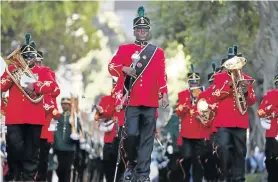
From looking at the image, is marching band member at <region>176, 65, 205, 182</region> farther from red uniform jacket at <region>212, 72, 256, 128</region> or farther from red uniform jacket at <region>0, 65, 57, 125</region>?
red uniform jacket at <region>0, 65, 57, 125</region>

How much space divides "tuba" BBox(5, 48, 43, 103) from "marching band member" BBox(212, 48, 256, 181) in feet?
11.1

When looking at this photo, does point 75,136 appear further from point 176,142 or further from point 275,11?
point 275,11

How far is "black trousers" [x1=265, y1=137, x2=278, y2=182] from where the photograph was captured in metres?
23.2

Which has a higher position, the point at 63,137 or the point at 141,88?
the point at 141,88

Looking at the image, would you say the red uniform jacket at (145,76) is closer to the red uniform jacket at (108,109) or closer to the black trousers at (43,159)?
the black trousers at (43,159)

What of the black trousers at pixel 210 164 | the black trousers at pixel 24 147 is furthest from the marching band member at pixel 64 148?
the black trousers at pixel 24 147

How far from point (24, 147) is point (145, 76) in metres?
2.16

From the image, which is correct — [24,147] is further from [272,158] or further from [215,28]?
[215,28]

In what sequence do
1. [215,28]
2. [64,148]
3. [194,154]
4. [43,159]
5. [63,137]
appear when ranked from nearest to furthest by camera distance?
[43,159]
[194,154]
[64,148]
[63,137]
[215,28]

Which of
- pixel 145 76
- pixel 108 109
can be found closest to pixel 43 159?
pixel 108 109

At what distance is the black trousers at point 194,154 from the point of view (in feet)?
84.6

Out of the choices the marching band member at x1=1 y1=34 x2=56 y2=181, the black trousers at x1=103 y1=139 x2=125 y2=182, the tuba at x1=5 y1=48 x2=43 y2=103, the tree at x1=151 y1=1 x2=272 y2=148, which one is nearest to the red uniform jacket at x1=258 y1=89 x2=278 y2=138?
the black trousers at x1=103 y1=139 x2=125 y2=182

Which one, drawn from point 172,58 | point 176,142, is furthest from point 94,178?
point 172,58

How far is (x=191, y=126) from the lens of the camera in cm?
2548
